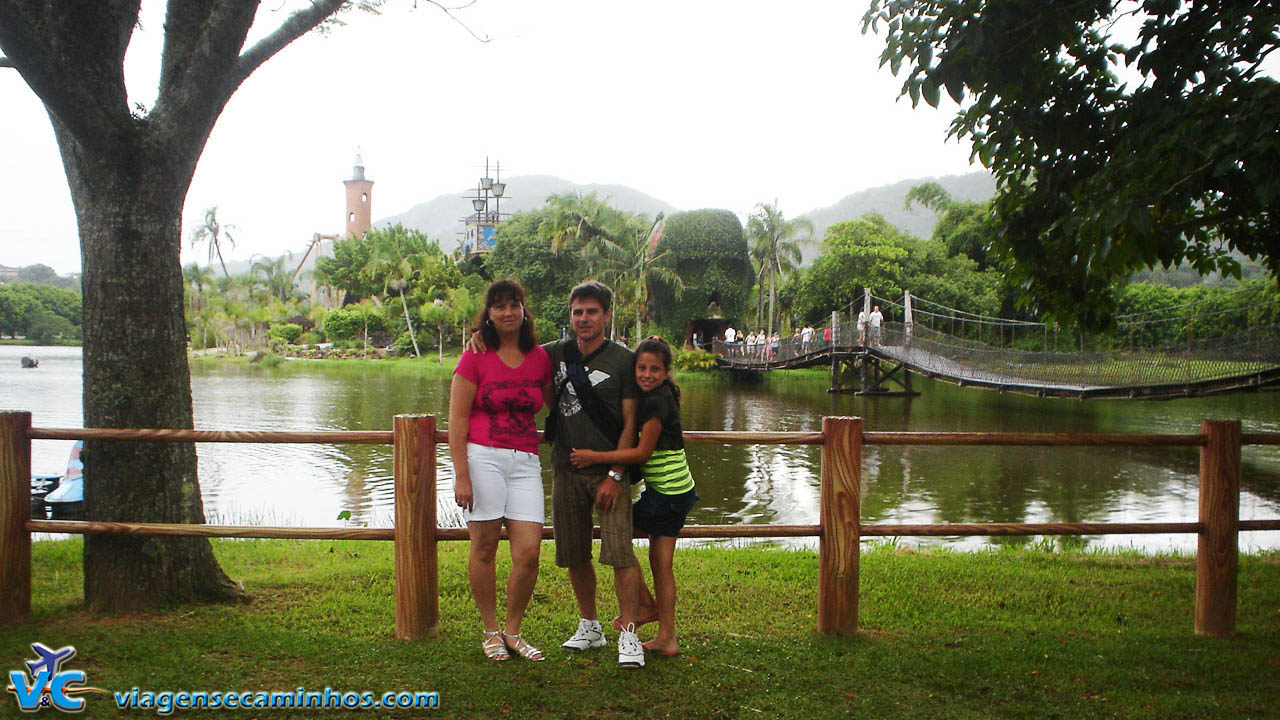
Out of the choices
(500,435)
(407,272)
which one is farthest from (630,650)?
(407,272)

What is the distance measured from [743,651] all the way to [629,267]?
3108cm

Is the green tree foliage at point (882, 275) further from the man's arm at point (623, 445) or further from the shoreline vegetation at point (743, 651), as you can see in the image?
the man's arm at point (623, 445)

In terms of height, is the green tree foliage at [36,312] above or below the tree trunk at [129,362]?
above

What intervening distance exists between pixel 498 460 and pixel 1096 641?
2300mm

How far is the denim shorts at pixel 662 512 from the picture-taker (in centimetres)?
284

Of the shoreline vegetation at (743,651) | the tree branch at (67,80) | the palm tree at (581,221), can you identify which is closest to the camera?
the shoreline vegetation at (743,651)

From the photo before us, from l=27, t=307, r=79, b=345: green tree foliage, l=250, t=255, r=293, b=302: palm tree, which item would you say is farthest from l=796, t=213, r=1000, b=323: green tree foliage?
l=27, t=307, r=79, b=345: green tree foliage

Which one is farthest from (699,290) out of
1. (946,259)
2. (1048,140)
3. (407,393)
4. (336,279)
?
(1048,140)

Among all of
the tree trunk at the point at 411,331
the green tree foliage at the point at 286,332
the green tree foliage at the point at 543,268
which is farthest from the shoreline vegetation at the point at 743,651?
the green tree foliage at the point at 286,332

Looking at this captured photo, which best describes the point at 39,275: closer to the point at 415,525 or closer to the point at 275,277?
the point at 275,277

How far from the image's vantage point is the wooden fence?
3043mm

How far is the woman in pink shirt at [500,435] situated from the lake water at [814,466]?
4.33m

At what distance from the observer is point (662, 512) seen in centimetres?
284

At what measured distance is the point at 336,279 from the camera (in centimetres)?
4812
